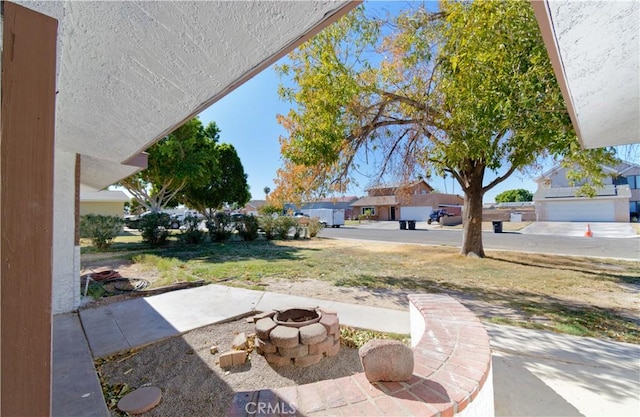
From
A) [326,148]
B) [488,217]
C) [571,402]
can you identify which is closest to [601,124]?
[571,402]

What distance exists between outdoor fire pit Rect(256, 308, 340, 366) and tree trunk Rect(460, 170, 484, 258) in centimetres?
891

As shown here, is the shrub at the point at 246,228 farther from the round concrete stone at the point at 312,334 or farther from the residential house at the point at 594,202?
the residential house at the point at 594,202

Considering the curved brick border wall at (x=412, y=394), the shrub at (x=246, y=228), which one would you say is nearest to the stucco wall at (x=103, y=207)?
the shrub at (x=246, y=228)

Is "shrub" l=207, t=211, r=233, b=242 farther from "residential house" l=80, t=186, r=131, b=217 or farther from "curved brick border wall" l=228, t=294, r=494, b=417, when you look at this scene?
"curved brick border wall" l=228, t=294, r=494, b=417

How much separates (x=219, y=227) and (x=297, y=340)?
14.7 metres

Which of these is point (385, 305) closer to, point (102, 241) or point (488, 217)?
point (102, 241)

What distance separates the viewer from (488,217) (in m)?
32.8

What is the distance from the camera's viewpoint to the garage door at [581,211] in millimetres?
26719

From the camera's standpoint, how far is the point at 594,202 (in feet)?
90.2

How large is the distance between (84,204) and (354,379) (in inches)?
1165

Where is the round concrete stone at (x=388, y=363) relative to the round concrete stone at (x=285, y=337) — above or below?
above

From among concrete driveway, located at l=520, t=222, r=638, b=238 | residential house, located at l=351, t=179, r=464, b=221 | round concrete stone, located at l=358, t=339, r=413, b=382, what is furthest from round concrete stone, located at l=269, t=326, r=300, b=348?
residential house, located at l=351, t=179, r=464, b=221

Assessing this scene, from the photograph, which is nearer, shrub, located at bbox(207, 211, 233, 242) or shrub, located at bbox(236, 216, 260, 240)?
shrub, located at bbox(207, 211, 233, 242)

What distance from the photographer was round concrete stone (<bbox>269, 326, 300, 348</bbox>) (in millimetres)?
3145
